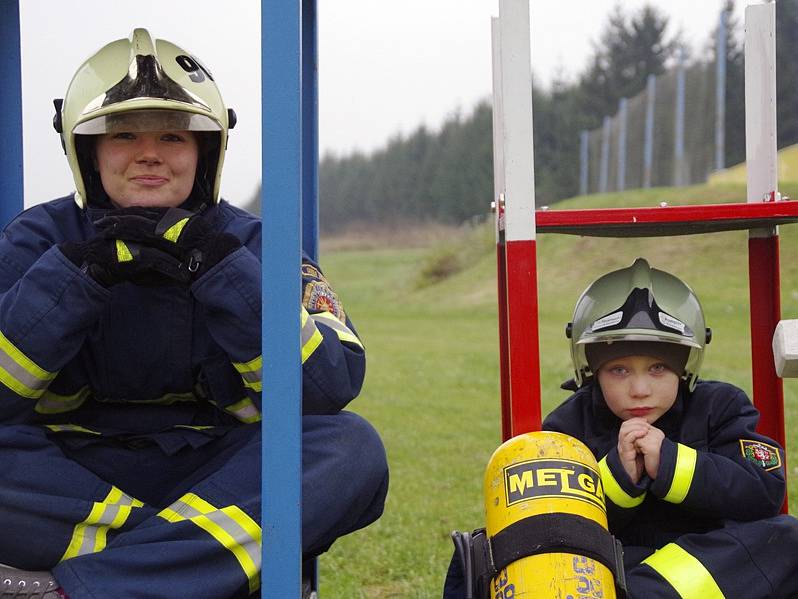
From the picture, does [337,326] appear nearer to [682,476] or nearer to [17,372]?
[17,372]

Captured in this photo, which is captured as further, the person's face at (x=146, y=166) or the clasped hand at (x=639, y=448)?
the person's face at (x=146, y=166)

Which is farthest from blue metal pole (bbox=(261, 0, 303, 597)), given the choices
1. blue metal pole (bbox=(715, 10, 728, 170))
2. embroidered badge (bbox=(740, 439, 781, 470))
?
blue metal pole (bbox=(715, 10, 728, 170))

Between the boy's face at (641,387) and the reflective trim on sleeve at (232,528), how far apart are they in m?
1.02

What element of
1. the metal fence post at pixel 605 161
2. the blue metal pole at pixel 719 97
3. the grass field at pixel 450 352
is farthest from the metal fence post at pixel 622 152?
the blue metal pole at pixel 719 97

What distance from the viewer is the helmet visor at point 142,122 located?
8.46ft

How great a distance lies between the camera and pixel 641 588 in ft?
7.89

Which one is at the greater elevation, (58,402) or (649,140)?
(649,140)

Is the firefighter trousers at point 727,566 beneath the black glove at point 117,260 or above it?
beneath

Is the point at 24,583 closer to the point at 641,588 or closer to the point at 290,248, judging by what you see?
the point at 290,248

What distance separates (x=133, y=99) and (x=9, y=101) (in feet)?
2.71

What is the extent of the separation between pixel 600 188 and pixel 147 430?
27.3m

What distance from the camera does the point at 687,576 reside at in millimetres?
2406

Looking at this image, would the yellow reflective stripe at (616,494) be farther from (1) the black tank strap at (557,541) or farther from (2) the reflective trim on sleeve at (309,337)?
(2) the reflective trim on sleeve at (309,337)

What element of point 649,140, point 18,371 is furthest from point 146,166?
point 649,140
